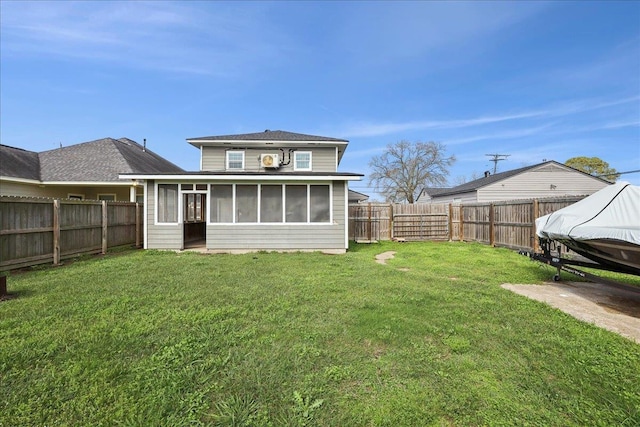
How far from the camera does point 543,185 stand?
21.0 metres

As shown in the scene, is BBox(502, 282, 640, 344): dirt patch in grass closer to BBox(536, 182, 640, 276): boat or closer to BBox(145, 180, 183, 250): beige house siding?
BBox(536, 182, 640, 276): boat

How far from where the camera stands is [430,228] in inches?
579

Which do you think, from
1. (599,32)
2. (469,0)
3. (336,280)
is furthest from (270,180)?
(599,32)

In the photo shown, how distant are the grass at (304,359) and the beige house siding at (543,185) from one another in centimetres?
1913

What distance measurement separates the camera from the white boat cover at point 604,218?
3.83 meters

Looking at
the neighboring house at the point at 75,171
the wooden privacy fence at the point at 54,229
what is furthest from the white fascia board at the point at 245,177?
the neighboring house at the point at 75,171

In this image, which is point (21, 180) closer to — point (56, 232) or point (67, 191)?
point (67, 191)

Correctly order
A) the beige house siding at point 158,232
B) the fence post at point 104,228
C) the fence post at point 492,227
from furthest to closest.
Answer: the fence post at point 492,227
the beige house siding at point 158,232
the fence post at point 104,228

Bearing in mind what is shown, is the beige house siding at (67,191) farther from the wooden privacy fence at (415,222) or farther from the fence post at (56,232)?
the wooden privacy fence at (415,222)

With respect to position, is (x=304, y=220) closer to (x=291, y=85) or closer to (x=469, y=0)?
(x=469, y=0)

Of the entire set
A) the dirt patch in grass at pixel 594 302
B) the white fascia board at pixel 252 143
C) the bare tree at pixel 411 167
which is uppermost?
the bare tree at pixel 411 167

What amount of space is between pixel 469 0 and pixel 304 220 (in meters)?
9.66

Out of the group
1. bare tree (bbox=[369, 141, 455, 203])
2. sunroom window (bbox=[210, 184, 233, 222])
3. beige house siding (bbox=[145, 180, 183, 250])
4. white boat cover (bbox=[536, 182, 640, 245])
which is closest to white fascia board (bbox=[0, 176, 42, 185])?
beige house siding (bbox=[145, 180, 183, 250])

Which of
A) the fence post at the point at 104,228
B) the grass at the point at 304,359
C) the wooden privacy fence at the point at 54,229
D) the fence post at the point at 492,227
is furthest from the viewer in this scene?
the fence post at the point at 492,227
